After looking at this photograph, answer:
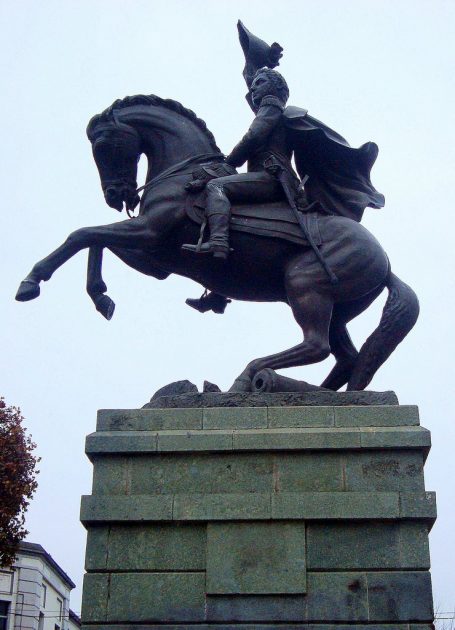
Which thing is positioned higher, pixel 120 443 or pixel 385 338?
pixel 385 338

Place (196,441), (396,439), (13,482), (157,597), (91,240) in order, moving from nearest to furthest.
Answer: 1. (157,597)
2. (396,439)
3. (196,441)
4. (91,240)
5. (13,482)

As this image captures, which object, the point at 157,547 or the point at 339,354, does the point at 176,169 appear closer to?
the point at 339,354

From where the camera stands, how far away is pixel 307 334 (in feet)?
32.6

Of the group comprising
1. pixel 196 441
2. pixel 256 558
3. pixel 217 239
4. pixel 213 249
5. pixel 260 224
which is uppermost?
pixel 260 224

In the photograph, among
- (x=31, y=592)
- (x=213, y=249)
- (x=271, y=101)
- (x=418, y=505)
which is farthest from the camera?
(x=31, y=592)

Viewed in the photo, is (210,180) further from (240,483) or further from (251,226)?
(240,483)

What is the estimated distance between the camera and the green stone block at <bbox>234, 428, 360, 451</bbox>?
8781 mm

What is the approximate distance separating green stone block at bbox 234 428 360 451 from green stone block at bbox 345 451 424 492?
155 millimetres

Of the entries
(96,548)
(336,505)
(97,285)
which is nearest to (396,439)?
(336,505)

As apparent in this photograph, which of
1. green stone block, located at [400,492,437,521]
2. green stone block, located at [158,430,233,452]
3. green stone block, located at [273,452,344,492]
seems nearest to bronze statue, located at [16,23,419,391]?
green stone block, located at [158,430,233,452]

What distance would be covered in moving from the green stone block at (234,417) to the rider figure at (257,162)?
1.69 m

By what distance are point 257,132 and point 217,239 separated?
1567 mm

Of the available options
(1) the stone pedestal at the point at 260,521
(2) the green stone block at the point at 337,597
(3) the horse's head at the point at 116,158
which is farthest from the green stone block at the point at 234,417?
(3) the horse's head at the point at 116,158

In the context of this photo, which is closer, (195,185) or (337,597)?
(337,597)
